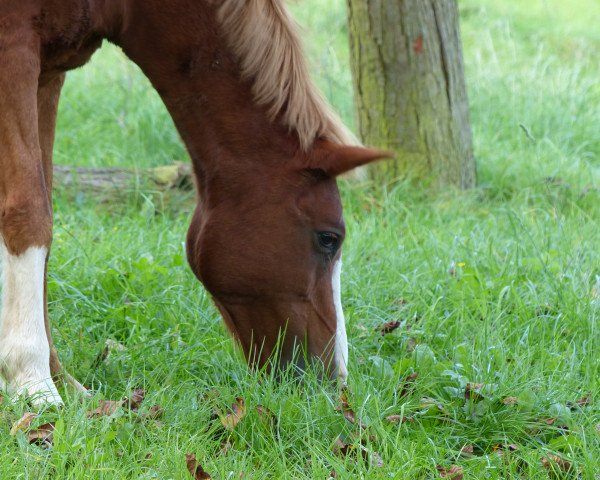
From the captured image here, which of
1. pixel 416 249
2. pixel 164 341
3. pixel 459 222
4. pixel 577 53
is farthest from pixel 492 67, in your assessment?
pixel 164 341

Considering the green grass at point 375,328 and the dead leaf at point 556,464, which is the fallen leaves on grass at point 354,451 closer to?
the green grass at point 375,328

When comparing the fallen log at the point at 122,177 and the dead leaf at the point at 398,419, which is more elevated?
the fallen log at the point at 122,177

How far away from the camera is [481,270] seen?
4.64m

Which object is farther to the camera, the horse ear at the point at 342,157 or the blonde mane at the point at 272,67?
the blonde mane at the point at 272,67

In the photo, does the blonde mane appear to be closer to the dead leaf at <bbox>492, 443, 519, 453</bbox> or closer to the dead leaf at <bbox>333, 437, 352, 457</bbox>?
the dead leaf at <bbox>333, 437, 352, 457</bbox>

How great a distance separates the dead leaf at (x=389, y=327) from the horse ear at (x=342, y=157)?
0.94m

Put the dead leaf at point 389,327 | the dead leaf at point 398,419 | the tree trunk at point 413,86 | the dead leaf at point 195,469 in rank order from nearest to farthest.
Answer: the dead leaf at point 195,469 < the dead leaf at point 398,419 < the dead leaf at point 389,327 < the tree trunk at point 413,86

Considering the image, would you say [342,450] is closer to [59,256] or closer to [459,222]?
[59,256]

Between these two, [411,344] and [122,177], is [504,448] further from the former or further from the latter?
[122,177]

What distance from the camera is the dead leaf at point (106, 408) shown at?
2865 millimetres

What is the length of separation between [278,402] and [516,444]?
774mm

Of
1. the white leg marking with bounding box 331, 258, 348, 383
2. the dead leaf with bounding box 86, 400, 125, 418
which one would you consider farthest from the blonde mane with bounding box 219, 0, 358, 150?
the dead leaf with bounding box 86, 400, 125, 418

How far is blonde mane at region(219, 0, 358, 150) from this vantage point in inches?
126

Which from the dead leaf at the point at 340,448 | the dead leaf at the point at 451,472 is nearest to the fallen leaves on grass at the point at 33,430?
the dead leaf at the point at 340,448
